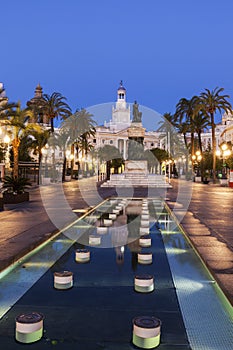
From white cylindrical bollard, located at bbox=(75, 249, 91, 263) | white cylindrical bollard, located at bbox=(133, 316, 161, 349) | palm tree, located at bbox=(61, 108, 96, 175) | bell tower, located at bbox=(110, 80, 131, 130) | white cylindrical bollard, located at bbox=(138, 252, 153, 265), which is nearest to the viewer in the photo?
white cylindrical bollard, located at bbox=(133, 316, 161, 349)

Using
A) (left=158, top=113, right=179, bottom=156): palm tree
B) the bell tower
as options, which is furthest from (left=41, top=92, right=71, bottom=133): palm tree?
the bell tower

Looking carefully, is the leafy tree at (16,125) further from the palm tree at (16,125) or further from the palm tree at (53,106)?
the palm tree at (53,106)

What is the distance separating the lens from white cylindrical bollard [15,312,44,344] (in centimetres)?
382

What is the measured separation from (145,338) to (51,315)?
1223mm

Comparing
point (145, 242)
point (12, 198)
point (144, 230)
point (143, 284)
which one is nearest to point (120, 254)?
point (145, 242)

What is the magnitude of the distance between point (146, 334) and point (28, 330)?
1138 millimetres

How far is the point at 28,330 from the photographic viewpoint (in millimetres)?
3885

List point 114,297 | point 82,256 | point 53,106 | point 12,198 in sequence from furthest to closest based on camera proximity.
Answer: point 53,106, point 12,198, point 82,256, point 114,297

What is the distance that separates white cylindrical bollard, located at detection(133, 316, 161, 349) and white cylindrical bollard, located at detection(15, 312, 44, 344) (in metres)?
0.93

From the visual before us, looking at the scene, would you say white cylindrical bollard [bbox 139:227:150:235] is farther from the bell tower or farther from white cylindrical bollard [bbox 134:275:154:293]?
the bell tower

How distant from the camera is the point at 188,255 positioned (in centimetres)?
754

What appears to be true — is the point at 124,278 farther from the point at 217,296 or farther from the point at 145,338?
the point at 145,338

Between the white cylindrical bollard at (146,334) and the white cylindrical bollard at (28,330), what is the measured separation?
0.93 m

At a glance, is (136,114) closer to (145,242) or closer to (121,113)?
(145,242)
